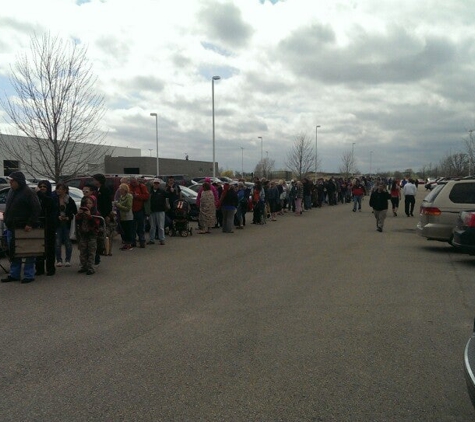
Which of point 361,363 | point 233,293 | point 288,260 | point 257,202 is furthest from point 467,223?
point 257,202

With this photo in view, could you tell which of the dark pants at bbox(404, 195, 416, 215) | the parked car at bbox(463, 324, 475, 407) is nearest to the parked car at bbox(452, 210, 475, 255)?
the parked car at bbox(463, 324, 475, 407)

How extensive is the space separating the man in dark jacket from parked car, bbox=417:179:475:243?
8.98 metres

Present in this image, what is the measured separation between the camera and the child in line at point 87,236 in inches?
359

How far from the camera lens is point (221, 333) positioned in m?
5.63

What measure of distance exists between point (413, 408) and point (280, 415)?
1036 millimetres

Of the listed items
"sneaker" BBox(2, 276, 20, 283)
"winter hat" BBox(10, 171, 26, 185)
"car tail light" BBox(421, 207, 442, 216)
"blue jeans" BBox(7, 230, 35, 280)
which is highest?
"winter hat" BBox(10, 171, 26, 185)

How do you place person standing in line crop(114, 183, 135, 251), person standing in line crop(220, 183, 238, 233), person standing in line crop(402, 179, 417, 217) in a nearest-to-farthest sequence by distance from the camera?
person standing in line crop(114, 183, 135, 251)
person standing in line crop(220, 183, 238, 233)
person standing in line crop(402, 179, 417, 217)

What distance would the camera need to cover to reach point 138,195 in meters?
12.3

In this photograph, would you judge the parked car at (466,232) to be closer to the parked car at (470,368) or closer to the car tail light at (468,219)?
the car tail light at (468,219)

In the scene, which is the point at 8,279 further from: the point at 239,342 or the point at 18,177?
the point at 239,342

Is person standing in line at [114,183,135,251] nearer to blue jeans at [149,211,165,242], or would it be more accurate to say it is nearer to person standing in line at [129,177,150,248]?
person standing in line at [129,177,150,248]

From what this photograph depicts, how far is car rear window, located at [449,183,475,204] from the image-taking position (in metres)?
11.9

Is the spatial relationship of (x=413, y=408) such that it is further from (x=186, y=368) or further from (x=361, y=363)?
(x=186, y=368)

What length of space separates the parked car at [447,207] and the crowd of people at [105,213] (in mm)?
4317
